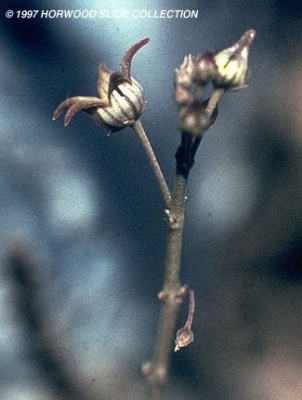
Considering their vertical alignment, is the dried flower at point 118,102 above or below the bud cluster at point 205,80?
below

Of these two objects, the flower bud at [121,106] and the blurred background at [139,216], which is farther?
the blurred background at [139,216]

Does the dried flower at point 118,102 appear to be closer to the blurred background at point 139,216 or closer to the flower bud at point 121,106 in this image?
the flower bud at point 121,106

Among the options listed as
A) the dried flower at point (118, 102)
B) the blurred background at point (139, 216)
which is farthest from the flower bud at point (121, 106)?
the blurred background at point (139, 216)

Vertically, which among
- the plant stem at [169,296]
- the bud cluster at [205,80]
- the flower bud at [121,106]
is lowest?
the plant stem at [169,296]

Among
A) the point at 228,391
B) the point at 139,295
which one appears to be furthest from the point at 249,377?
the point at 139,295

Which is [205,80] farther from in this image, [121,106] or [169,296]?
[169,296]

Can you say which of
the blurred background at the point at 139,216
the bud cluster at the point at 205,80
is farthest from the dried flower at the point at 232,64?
the blurred background at the point at 139,216

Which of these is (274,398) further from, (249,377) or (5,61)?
(5,61)
